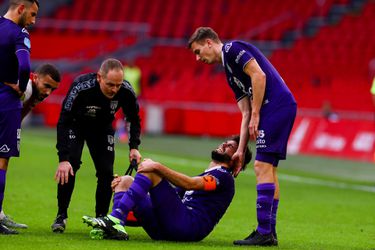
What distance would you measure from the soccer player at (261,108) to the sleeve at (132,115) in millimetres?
952

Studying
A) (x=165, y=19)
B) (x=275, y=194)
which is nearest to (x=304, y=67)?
(x=165, y=19)

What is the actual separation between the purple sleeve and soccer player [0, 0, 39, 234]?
82 millimetres

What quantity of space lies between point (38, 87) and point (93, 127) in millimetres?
679

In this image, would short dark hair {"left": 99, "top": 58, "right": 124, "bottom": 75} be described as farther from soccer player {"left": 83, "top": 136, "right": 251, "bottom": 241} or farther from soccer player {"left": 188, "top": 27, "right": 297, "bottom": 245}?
soccer player {"left": 83, "top": 136, "right": 251, "bottom": 241}

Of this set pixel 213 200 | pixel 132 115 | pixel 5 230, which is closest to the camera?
pixel 213 200

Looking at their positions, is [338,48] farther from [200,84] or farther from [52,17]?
[52,17]

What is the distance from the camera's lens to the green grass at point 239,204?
9602mm

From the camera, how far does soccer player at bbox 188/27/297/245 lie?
9344 millimetres

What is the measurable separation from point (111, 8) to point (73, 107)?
3152 cm

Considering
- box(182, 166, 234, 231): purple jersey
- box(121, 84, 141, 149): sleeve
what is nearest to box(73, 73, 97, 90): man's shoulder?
box(121, 84, 141, 149): sleeve

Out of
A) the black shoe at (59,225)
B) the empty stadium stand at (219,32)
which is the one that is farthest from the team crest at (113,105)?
the empty stadium stand at (219,32)

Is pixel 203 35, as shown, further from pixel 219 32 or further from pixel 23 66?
pixel 219 32

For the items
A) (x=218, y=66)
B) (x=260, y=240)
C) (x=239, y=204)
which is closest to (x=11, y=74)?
(x=260, y=240)

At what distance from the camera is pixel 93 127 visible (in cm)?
1041
